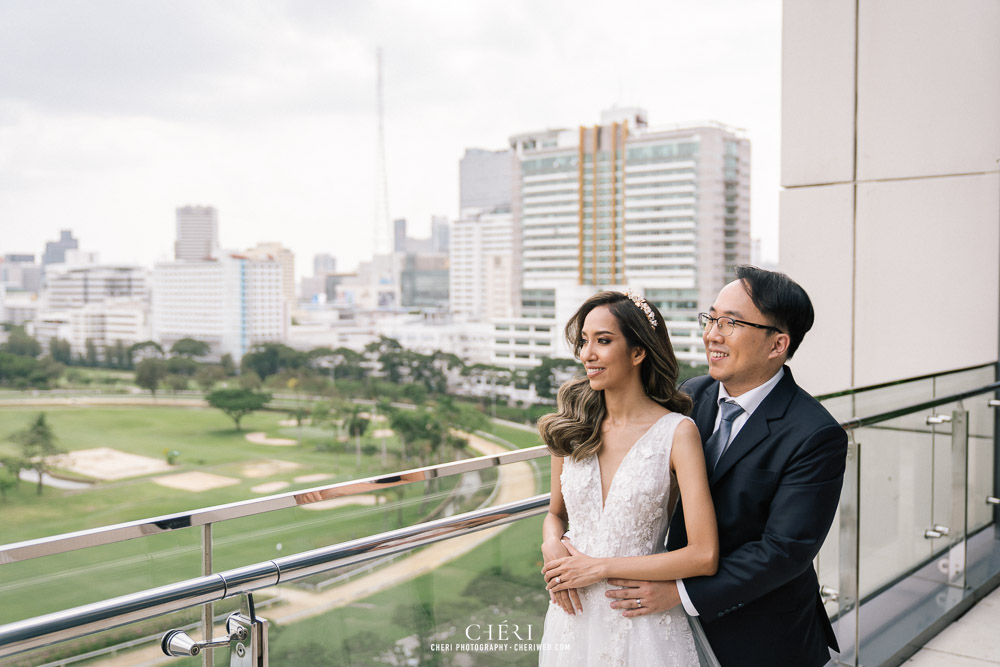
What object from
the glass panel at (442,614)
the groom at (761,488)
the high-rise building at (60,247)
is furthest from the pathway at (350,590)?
the high-rise building at (60,247)

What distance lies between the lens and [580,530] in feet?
4.98

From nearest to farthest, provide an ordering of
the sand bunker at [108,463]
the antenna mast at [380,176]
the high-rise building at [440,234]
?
the sand bunker at [108,463]
the antenna mast at [380,176]
the high-rise building at [440,234]

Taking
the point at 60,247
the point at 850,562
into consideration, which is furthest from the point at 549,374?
the point at 850,562

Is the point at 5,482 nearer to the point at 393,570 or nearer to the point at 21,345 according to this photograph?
the point at 21,345

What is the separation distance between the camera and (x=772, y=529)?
4.45 feet

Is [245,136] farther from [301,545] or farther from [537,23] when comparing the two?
[301,545]

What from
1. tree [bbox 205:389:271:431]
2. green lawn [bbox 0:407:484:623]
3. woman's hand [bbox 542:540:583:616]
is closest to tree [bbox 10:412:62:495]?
green lawn [bbox 0:407:484:623]

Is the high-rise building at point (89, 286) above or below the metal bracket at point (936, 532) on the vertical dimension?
above

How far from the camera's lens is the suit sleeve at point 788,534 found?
134cm

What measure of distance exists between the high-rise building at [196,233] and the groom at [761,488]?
2344 inches

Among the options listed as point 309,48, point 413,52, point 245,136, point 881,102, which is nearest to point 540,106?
point 413,52

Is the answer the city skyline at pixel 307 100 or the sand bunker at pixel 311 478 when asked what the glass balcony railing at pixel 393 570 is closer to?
the city skyline at pixel 307 100

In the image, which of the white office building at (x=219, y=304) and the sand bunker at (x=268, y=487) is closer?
the sand bunker at (x=268, y=487)

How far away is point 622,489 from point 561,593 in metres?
0.24
